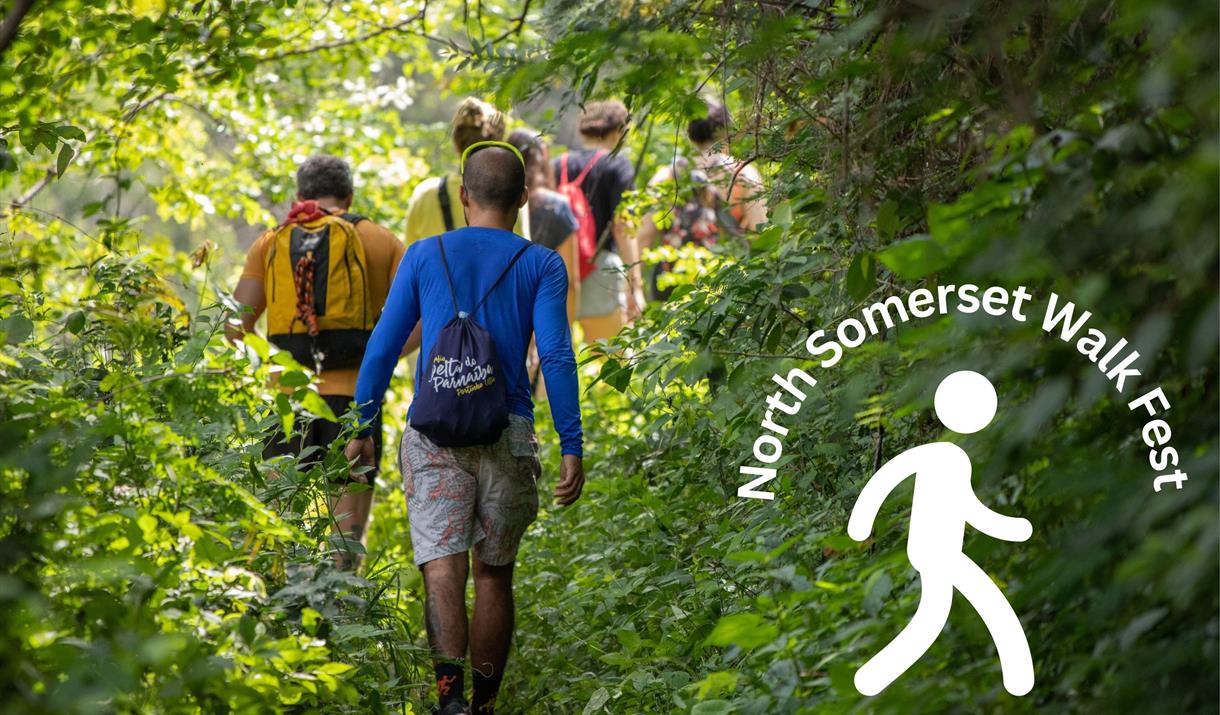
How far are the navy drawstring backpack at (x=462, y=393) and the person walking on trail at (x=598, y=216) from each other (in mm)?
4809

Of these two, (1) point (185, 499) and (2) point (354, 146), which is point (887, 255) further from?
(2) point (354, 146)

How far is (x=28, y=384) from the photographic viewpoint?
3.28 m

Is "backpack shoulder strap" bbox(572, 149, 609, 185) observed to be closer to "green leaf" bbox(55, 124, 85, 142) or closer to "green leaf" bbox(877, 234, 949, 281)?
"green leaf" bbox(55, 124, 85, 142)

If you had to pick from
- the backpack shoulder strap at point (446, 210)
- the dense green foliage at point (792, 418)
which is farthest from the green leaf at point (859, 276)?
the backpack shoulder strap at point (446, 210)

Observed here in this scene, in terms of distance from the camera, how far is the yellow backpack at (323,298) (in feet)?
20.7

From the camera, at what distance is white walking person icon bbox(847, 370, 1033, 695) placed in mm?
2850

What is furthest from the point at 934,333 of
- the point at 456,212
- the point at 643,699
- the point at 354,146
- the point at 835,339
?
the point at 354,146

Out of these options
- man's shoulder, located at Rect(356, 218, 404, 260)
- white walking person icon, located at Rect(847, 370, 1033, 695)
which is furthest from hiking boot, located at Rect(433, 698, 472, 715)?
man's shoulder, located at Rect(356, 218, 404, 260)

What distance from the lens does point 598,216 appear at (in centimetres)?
999

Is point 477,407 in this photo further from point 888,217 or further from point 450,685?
point 888,217

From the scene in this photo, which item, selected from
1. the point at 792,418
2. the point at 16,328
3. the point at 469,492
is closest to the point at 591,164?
the point at 469,492

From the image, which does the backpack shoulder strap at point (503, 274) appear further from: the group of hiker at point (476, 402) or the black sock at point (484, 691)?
the black sock at point (484, 691)

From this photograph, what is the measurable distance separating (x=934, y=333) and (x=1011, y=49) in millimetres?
949

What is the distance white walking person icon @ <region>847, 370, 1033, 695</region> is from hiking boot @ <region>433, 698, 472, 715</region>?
187 cm
